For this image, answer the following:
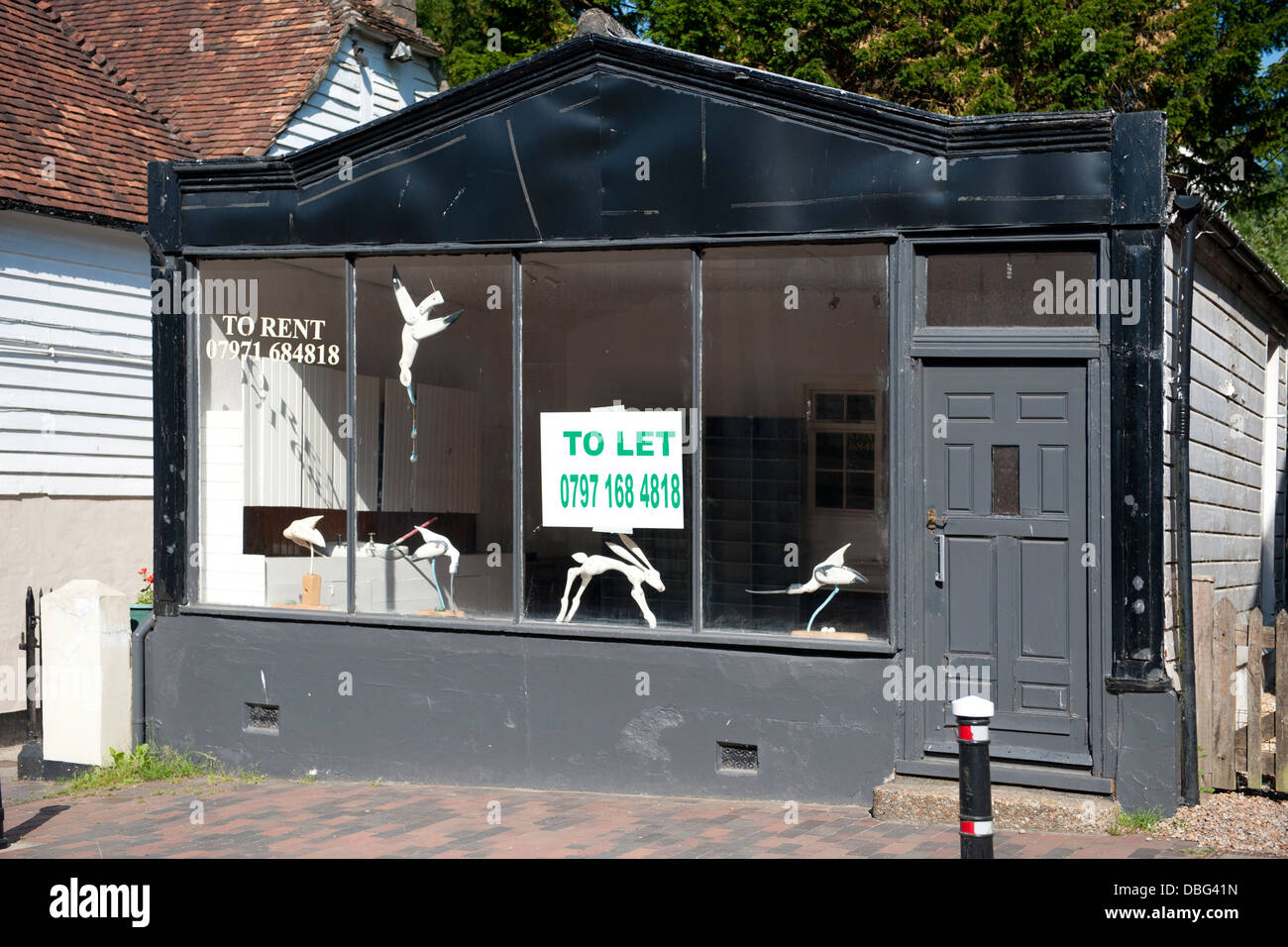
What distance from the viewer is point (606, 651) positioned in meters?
8.88

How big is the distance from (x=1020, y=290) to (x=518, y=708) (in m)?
4.17

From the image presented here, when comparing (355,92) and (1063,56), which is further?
(1063,56)

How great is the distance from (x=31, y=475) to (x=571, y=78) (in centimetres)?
726

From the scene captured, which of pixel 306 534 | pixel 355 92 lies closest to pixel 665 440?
pixel 306 534

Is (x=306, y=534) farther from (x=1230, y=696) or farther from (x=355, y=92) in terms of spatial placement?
(x=355, y=92)

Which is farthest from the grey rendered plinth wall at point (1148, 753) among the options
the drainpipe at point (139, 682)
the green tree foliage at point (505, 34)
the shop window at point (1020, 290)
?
the green tree foliage at point (505, 34)

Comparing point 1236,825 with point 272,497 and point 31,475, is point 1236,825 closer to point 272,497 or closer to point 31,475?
point 272,497

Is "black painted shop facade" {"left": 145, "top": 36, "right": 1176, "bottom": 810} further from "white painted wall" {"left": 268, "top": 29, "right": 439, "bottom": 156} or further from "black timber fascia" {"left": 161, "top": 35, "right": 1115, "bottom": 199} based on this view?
"white painted wall" {"left": 268, "top": 29, "right": 439, "bottom": 156}

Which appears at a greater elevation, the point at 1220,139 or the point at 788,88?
the point at 1220,139

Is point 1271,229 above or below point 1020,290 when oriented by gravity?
above

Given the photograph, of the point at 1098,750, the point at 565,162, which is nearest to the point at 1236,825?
the point at 1098,750

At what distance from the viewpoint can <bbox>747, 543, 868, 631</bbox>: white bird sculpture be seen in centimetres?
843

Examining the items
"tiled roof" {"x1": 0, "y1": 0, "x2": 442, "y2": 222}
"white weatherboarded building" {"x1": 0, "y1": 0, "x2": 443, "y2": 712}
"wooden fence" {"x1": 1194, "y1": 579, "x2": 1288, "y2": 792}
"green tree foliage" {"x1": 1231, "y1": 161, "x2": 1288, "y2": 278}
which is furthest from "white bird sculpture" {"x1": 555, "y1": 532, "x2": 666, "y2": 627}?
"green tree foliage" {"x1": 1231, "y1": 161, "x2": 1288, "y2": 278}

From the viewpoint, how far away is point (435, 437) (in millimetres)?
9664
